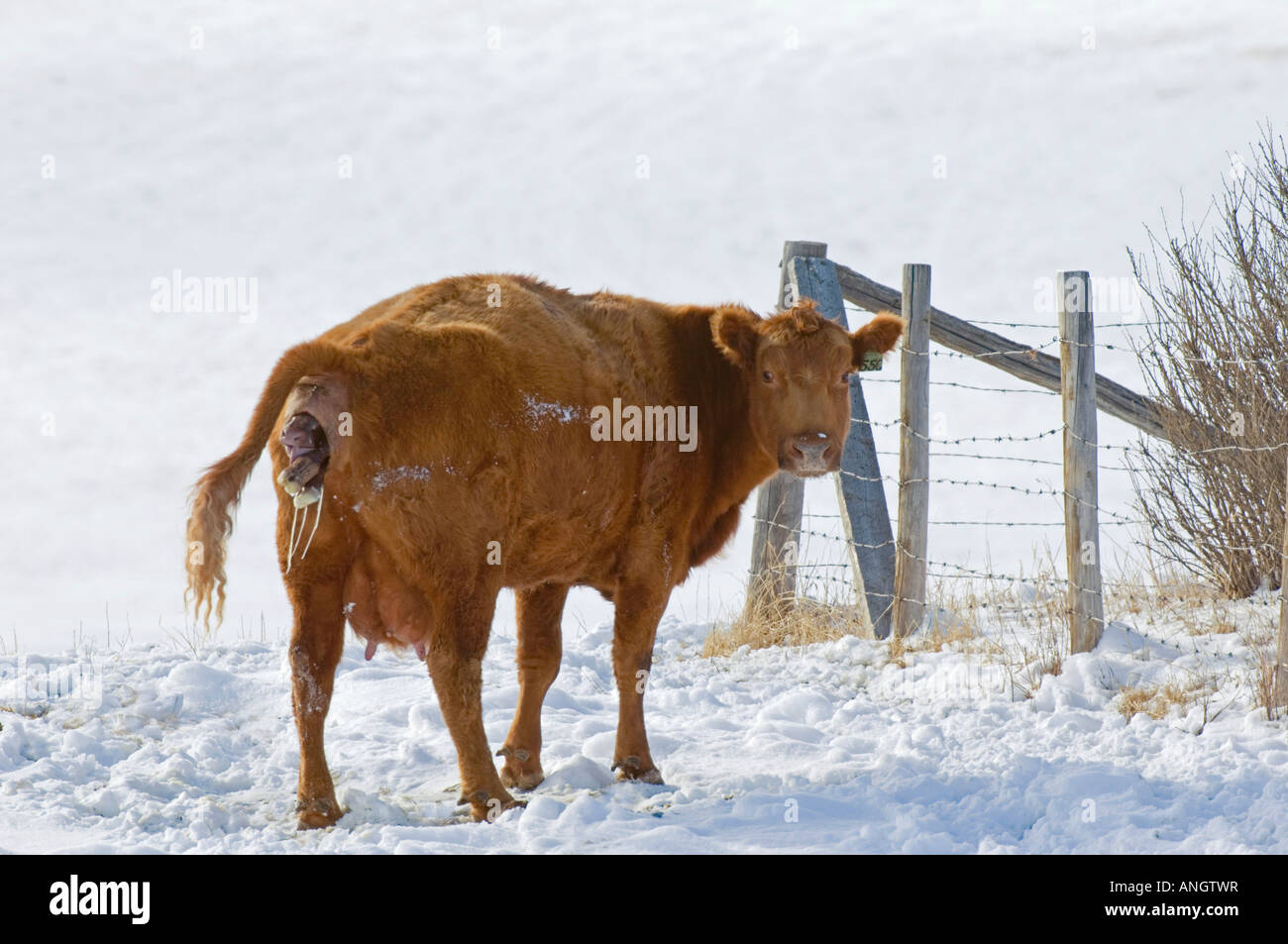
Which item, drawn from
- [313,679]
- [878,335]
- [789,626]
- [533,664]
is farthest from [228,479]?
[789,626]

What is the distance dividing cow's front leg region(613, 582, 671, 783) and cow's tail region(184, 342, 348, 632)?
74.7 inches

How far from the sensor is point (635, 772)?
629 centimetres

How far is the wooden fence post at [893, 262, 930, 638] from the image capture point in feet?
29.9

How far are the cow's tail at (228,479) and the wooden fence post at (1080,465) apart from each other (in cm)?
487

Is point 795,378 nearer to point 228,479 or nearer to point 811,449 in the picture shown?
point 811,449

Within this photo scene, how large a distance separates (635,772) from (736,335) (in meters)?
2.25

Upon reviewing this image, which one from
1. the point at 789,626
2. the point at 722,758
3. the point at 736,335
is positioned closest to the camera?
the point at 736,335

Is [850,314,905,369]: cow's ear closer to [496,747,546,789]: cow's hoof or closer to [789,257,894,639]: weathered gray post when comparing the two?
[789,257,894,639]: weathered gray post

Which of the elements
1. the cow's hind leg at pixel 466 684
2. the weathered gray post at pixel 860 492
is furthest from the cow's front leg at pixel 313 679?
the weathered gray post at pixel 860 492

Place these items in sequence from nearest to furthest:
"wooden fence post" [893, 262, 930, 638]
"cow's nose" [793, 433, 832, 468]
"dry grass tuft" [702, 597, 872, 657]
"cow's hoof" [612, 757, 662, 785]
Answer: "cow's hoof" [612, 757, 662, 785] → "cow's nose" [793, 433, 832, 468] → "wooden fence post" [893, 262, 930, 638] → "dry grass tuft" [702, 597, 872, 657]

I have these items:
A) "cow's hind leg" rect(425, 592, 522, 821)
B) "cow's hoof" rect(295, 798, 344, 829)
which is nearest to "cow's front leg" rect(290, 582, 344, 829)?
"cow's hoof" rect(295, 798, 344, 829)
